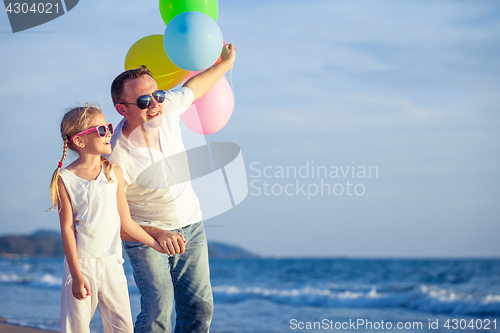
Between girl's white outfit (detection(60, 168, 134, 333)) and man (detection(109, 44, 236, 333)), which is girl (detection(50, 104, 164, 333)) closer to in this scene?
girl's white outfit (detection(60, 168, 134, 333))

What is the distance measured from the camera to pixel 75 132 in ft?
7.50

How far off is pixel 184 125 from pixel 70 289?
143 centimetres

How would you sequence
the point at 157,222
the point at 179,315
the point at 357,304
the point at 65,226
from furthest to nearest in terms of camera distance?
1. the point at 357,304
2. the point at 179,315
3. the point at 157,222
4. the point at 65,226

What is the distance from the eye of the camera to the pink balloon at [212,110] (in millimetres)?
3033

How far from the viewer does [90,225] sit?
2215mm

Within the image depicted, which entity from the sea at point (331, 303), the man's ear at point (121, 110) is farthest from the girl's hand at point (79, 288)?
the sea at point (331, 303)

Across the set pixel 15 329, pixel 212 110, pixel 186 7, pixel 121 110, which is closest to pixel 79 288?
pixel 121 110

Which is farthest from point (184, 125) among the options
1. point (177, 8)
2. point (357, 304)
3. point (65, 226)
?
point (357, 304)

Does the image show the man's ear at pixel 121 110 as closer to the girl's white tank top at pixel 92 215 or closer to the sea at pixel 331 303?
the girl's white tank top at pixel 92 215

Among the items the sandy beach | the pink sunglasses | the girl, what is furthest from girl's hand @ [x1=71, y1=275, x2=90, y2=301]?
the sandy beach

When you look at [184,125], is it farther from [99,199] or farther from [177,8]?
[99,199]

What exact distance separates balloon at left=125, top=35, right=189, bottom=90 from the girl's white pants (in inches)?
50.8

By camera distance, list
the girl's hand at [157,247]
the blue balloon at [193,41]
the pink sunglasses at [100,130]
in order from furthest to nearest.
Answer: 1. the blue balloon at [193,41]
2. the girl's hand at [157,247]
3. the pink sunglasses at [100,130]

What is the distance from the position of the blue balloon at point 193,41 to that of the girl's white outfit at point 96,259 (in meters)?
0.94
